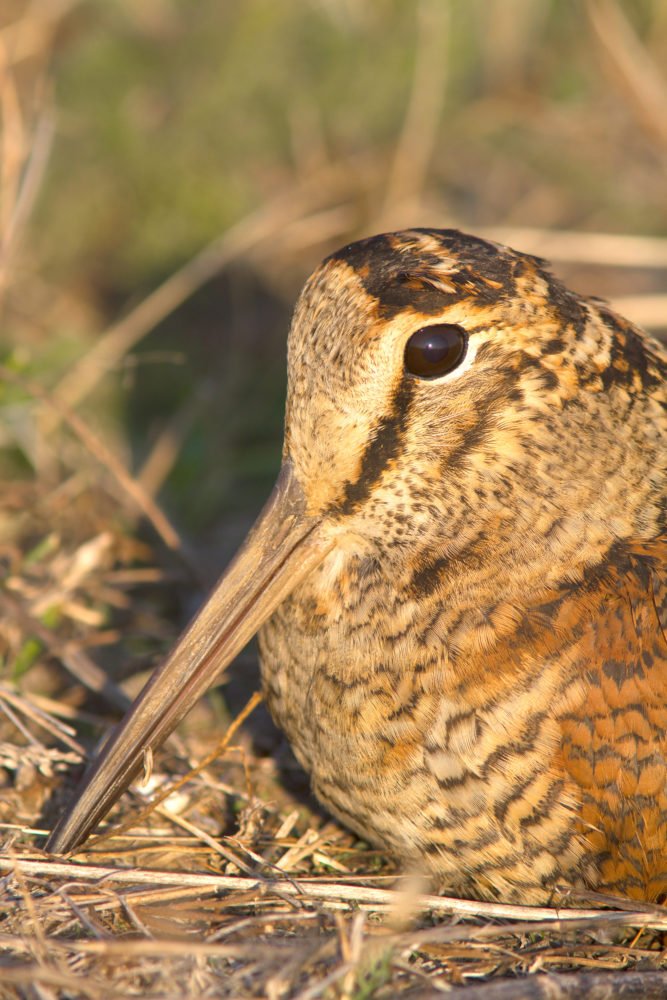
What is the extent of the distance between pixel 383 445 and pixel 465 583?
0.38m

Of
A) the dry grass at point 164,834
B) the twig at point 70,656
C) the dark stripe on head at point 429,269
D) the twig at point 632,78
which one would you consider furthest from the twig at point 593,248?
the twig at point 70,656

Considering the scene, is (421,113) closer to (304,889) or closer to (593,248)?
(593,248)

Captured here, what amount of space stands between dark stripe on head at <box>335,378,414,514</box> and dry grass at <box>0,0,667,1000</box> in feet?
2.34

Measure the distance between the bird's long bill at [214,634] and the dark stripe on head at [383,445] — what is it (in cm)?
16

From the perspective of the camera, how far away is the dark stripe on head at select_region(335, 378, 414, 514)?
2.72m

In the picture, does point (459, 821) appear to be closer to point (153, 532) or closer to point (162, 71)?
point (153, 532)

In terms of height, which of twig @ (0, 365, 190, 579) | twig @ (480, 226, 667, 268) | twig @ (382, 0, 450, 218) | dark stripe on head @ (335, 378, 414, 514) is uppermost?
twig @ (382, 0, 450, 218)

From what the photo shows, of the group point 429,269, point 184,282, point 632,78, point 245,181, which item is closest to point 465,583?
point 429,269

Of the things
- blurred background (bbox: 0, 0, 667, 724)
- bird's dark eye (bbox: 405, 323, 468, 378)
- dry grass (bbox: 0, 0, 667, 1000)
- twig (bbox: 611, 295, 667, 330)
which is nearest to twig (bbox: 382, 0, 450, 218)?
blurred background (bbox: 0, 0, 667, 724)

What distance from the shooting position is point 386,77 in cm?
601

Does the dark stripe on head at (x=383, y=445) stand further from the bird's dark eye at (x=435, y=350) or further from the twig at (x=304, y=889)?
the twig at (x=304, y=889)

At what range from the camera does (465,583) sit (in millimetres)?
2844

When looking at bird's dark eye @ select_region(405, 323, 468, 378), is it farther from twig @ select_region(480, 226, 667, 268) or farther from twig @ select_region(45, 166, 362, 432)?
twig @ select_region(480, 226, 667, 268)

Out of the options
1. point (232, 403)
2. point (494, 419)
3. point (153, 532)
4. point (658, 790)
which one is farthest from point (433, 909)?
point (232, 403)
